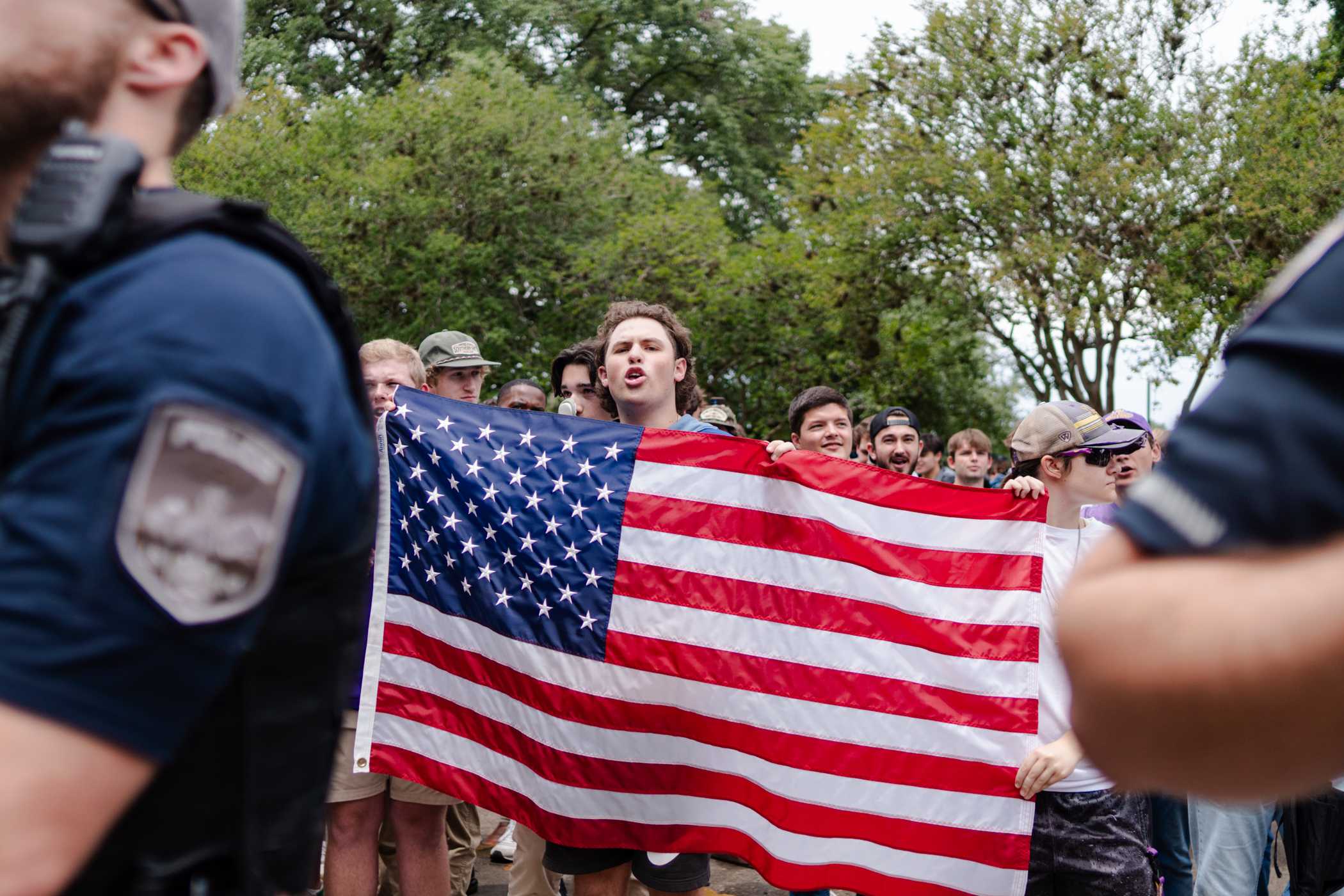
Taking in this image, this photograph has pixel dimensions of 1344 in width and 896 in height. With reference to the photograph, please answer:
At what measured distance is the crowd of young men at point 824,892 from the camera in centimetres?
365

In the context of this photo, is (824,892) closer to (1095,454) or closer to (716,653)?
(716,653)

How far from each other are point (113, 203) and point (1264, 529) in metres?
0.87

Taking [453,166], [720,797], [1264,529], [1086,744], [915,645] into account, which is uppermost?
[453,166]

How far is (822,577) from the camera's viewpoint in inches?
160

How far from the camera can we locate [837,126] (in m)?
20.4

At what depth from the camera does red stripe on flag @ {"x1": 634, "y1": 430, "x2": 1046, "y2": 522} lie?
4020 mm

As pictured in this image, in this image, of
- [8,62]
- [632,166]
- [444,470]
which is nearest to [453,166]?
[632,166]

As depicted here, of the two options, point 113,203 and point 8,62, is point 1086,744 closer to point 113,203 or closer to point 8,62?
point 113,203

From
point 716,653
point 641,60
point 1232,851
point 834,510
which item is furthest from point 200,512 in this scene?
point 641,60

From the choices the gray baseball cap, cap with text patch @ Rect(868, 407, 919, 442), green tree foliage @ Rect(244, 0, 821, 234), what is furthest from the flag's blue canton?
green tree foliage @ Rect(244, 0, 821, 234)

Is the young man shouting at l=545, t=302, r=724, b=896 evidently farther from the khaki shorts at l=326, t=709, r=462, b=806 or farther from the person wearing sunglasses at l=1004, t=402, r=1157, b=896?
the person wearing sunglasses at l=1004, t=402, r=1157, b=896

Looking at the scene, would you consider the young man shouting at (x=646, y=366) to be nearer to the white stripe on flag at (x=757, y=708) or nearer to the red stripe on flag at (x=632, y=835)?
the white stripe on flag at (x=757, y=708)

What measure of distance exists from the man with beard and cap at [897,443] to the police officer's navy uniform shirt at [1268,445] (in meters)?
6.76

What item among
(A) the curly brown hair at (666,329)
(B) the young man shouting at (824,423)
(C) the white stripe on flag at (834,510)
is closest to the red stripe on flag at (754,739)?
(C) the white stripe on flag at (834,510)
